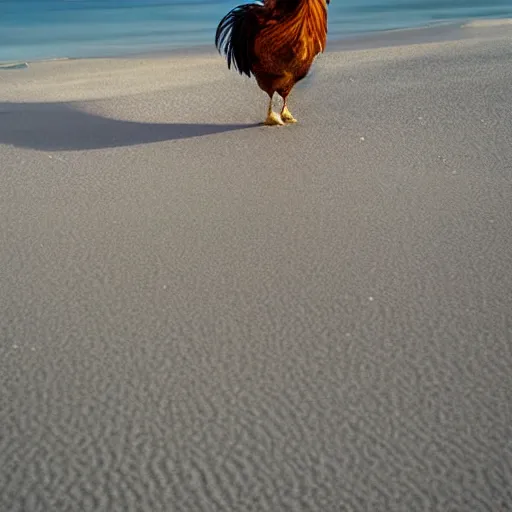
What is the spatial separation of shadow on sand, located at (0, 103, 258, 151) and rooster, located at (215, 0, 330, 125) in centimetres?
27

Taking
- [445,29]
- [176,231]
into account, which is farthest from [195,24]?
[176,231]

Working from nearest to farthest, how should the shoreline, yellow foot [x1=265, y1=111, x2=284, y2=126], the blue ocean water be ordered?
1. yellow foot [x1=265, y1=111, x2=284, y2=126]
2. the shoreline
3. the blue ocean water

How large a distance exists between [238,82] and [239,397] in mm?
2836

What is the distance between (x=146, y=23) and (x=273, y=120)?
34.1 feet

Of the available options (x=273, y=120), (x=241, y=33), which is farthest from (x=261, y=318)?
(x=241, y=33)

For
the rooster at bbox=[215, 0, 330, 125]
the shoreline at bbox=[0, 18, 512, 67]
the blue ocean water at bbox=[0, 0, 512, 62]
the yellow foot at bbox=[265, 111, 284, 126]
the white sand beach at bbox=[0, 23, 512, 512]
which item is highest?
the rooster at bbox=[215, 0, 330, 125]

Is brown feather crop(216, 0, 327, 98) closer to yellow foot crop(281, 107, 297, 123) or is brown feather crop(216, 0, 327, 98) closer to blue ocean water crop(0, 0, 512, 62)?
yellow foot crop(281, 107, 297, 123)

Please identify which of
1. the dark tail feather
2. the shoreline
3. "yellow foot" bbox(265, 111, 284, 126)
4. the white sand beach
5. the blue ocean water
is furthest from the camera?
the blue ocean water

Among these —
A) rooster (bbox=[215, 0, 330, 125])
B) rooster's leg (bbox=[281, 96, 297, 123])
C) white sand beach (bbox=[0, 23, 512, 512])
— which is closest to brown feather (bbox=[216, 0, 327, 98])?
rooster (bbox=[215, 0, 330, 125])

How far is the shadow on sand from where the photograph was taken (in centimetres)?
278

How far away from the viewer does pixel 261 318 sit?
145cm

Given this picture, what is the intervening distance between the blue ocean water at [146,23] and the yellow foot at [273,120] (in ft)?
19.1

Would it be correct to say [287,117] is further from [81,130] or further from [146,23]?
[146,23]

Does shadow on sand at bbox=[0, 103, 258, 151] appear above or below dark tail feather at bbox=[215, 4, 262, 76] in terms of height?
below
